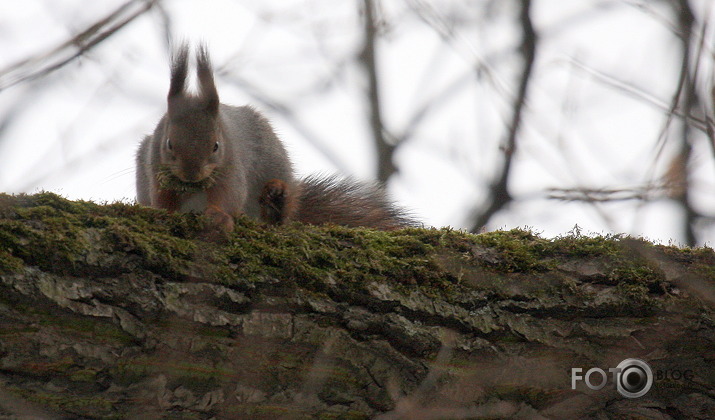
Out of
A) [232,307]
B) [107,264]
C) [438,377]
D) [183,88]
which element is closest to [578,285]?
[438,377]

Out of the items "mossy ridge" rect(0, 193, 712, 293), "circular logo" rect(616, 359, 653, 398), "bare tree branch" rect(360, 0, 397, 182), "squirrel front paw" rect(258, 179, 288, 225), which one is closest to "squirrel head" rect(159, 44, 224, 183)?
"squirrel front paw" rect(258, 179, 288, 225)

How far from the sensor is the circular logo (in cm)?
179

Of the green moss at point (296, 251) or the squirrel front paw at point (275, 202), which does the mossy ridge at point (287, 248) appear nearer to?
the green moss at point (296, 251)

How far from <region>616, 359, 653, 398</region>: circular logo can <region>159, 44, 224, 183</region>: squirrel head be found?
151cm

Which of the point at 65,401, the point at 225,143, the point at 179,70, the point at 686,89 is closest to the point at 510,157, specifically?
the point at 686,89

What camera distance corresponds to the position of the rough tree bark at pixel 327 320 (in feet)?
4.97

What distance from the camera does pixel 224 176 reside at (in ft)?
8.85

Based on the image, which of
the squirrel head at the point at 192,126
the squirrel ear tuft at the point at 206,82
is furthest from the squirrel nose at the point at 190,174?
the squirrel ear tuft at the point at 206,82

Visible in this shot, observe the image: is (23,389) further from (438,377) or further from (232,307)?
(438,377)

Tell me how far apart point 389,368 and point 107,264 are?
0.70 meters

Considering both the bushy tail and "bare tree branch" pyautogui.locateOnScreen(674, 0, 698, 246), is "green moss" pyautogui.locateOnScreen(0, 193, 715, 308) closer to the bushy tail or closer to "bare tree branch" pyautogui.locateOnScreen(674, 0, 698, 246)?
"bare tree branch" pyautogui.locateOnScreen(674, 0, 698, 246)

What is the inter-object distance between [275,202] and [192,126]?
43cm

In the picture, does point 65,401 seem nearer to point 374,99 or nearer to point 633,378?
point 633,378

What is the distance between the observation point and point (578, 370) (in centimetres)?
→ 179
